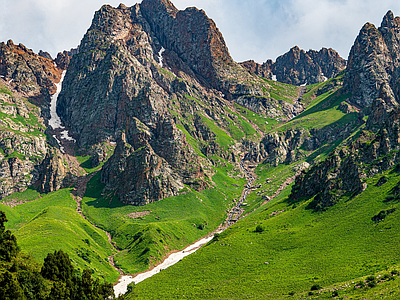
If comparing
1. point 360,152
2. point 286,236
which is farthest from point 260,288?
point 360,152

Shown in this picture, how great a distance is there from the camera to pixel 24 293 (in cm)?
8412

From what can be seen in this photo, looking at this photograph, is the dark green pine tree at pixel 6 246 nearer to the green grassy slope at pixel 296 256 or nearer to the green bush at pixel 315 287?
the green grassy slope at pixel 296 256

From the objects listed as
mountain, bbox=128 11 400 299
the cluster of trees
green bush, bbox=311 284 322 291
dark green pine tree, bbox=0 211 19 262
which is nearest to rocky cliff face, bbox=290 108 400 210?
mountain, bbox=128 11 400 299

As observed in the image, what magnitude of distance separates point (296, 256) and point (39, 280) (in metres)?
93.7

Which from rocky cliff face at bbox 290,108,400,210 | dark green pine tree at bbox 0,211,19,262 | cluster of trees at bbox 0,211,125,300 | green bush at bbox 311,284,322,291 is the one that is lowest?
green bush at bbox 311,284,322,291

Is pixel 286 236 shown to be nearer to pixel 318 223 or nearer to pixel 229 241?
pixel 318 223

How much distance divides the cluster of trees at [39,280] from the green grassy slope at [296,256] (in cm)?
3062

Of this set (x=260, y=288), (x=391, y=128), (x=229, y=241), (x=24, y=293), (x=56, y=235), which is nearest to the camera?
(x=24, y=293)

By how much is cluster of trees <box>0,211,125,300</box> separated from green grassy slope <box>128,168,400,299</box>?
100 ft

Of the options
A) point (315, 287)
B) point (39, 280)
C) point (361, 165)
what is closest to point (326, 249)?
point (315, 287)

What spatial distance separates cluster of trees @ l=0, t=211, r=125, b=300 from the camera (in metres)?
79.5

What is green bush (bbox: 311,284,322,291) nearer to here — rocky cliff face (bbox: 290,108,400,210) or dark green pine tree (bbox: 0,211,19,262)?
rocky cliff face (bbox: 290,108,400,210)

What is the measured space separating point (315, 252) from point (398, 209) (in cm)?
3585

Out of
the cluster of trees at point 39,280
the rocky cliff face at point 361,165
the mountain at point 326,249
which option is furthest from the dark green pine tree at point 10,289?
the rocky cliff face at point 361,165
